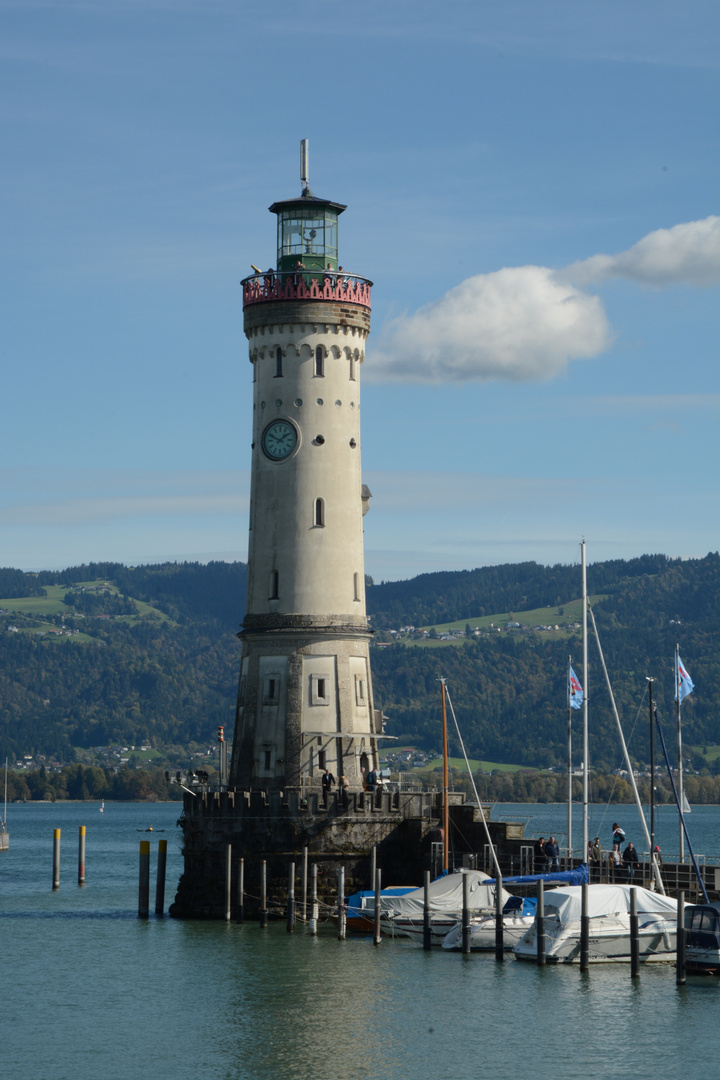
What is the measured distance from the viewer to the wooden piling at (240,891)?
6394 centimetres

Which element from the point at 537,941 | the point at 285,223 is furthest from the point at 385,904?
the point at 285,223

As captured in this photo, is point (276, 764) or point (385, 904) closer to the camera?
point (385, 904)

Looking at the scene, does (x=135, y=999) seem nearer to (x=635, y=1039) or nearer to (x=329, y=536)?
(x=635, y=1039)

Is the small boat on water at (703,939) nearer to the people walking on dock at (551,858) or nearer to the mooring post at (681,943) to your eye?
the mooring post at (681,943)

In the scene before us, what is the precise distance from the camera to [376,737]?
70.2 m

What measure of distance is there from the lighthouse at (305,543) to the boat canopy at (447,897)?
7.94 meters

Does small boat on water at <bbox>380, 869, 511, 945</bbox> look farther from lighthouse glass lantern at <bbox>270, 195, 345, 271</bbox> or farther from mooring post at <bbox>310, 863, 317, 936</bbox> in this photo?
lighthouse glass lantern at <bbox>270, 195, 345, 271</bbox>

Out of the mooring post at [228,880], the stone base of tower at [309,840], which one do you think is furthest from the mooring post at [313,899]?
the mooring post at [228,880]

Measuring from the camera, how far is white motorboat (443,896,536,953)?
190ft

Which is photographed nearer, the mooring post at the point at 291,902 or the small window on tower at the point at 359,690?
the mooring post at the point at 291,902

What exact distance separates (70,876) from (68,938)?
4850 centimetres

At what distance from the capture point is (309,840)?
64.2 metres

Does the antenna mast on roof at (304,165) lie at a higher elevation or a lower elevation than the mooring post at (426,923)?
higher

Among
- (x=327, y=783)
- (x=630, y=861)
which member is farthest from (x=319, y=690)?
(x=630, y=861)
